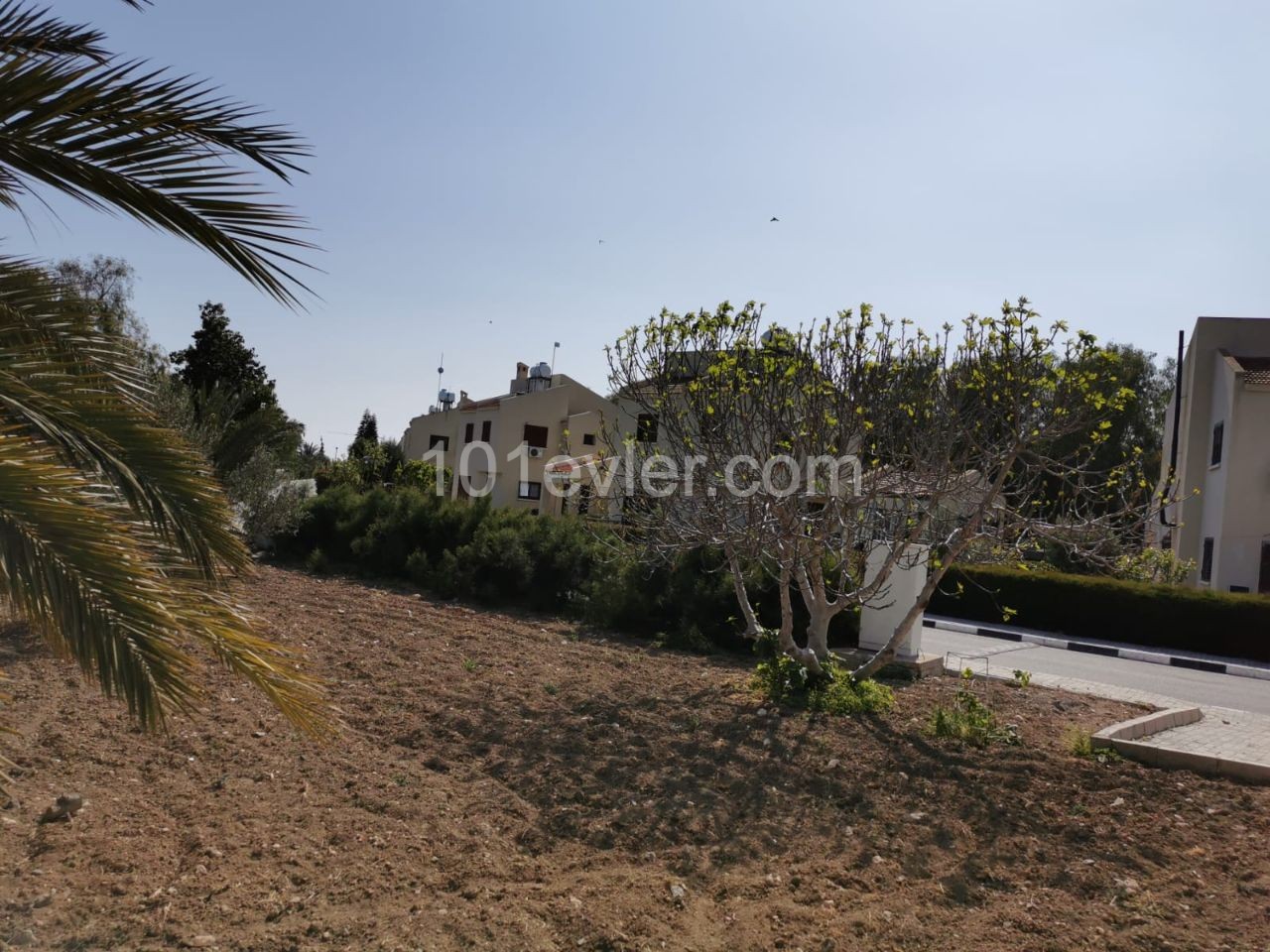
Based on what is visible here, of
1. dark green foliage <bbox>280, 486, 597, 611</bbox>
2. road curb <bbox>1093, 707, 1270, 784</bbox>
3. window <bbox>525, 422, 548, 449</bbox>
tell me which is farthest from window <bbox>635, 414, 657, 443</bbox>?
window <bbox>525, 422, 548, 449</bbox>

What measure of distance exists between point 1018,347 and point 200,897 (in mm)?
6312

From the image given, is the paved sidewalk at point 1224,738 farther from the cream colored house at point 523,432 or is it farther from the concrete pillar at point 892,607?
the cream colored house at point 523,432

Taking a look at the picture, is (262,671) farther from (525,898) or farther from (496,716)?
(496,716)

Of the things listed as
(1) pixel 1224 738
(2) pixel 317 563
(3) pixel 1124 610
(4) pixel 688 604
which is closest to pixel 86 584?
(1) pixel 1224 738

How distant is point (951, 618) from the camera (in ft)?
56.3

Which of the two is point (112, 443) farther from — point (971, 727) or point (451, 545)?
Result: point (451, 545)

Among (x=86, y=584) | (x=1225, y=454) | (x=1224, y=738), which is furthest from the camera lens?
(x=1225, y=454)

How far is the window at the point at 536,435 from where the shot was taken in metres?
41.2

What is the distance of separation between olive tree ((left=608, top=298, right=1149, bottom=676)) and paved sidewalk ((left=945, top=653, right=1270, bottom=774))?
4.80ft

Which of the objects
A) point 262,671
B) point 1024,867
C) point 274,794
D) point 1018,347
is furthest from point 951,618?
point 262,671

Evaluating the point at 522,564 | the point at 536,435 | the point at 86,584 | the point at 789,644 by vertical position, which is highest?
the point at 536,435

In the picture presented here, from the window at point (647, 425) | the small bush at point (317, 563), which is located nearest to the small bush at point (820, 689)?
the window at point (647, 425)

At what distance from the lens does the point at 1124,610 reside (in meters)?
16.1

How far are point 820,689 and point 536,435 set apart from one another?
115ft
